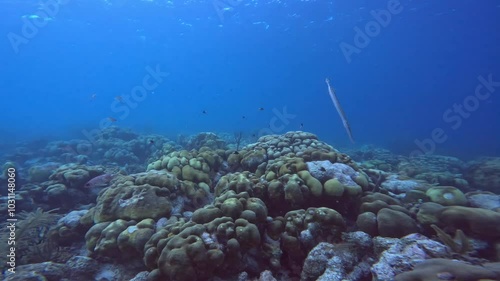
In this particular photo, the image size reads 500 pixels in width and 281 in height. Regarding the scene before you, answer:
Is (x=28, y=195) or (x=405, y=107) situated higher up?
(x=405, y=107)

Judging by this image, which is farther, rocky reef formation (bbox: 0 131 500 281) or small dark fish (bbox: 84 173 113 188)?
small dark fish (bbox: 84 173 113 188)

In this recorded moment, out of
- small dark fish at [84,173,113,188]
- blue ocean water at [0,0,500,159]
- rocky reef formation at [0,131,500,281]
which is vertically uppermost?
blue ocean water at [0,0,500,159]

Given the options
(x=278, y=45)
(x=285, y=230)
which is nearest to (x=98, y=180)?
(x=285, y=230)

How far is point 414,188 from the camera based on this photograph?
648 centimetres

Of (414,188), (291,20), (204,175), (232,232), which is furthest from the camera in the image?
(291,20)

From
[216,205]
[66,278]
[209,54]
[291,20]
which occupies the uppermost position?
[209,54]

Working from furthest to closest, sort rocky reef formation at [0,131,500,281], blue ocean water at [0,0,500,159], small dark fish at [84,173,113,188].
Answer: blue ocean water at [0,0,500,159] < small dark fish at [84,173,113,188] < rocky reef formation at [0,131,500,281]

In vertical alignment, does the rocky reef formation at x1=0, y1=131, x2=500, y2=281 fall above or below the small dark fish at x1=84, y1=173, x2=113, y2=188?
below

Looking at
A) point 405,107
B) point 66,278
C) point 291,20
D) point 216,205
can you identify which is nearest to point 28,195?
point 66,278

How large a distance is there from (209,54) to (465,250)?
8193cm

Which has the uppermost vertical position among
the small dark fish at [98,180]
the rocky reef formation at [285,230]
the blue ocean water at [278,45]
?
the blue ocean water at [278,45]

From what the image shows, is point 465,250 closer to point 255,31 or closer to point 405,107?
point 255,31

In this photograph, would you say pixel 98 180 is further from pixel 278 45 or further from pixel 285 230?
pixel 278 45

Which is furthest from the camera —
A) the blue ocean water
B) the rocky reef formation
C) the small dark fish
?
the blue ocean water
